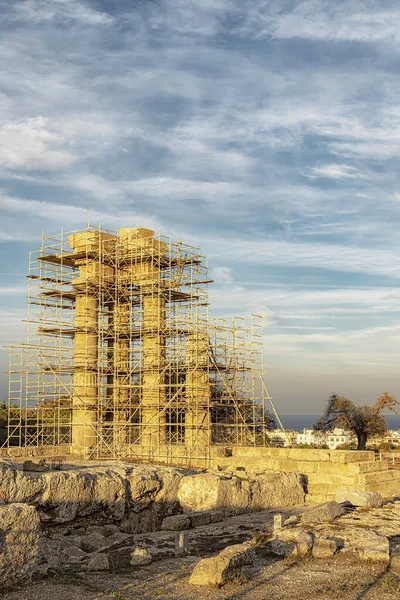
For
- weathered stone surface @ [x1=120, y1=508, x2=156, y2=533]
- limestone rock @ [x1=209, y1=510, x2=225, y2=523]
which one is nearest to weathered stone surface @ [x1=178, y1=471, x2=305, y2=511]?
limestone rock @ [x1=209, y1=510, x2=225, y2=523]

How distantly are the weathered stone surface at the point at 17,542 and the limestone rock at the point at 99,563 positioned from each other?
97 cm

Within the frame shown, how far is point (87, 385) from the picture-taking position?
2858 centimetres

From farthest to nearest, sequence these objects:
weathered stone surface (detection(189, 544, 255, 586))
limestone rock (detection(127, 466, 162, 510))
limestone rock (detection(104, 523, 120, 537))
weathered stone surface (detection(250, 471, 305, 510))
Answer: weathered stone surface (detection(250, 471, 305, 510)) → limestone rock (detection(127, 466, 162, 510)) → limestone rock (detection(104, 523, 120, 537)) → weathered stone surface (detection(189, 544, 255, 586))

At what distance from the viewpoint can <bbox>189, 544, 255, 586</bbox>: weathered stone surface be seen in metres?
8.92

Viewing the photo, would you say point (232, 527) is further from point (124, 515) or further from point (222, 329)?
point (222, 329)

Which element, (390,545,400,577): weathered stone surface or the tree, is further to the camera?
the tree

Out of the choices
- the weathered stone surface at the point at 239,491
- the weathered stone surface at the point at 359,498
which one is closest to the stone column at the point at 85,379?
the weathered stone surface at the point at 239,491

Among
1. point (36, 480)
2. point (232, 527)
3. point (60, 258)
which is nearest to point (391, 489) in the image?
point (232, 527)

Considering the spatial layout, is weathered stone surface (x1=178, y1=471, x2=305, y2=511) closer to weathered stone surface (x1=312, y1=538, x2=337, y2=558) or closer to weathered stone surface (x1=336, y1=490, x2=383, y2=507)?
weathered stone surface (x1=336, y1=490, x2=383, y2=507)

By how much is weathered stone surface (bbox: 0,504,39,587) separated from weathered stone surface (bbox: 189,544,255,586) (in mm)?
2124

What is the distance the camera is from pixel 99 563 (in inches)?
382

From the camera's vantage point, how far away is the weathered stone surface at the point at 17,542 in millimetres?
8625

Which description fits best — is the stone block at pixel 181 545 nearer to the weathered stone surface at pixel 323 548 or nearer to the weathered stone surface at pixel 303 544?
the weathered stone surface at pixel 303 544

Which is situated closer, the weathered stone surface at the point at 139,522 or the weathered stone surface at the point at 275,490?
the weathered stone surface at the point at 139,522
